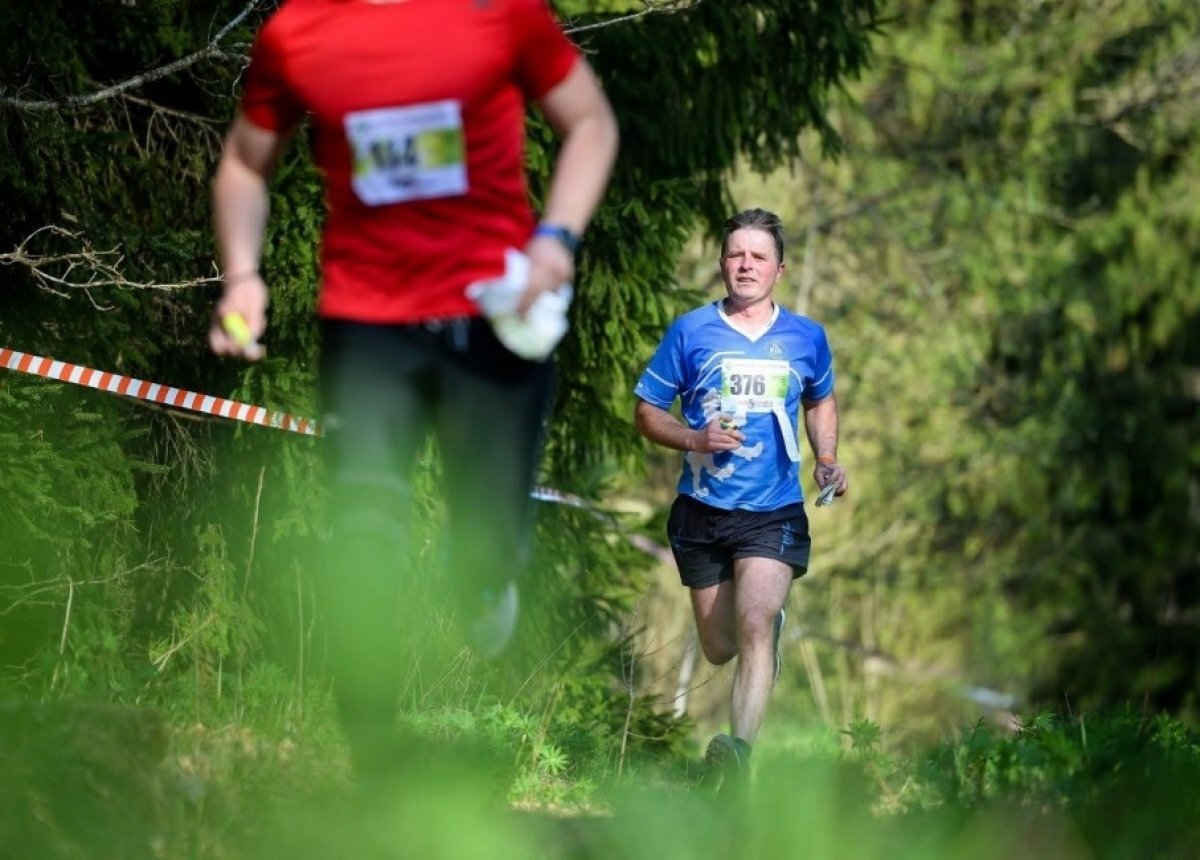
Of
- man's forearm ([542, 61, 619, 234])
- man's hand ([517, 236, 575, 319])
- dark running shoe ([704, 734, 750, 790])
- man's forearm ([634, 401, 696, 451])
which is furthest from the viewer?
man's forearm ([634, 401, 696, 451])

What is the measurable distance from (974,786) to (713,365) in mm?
2235

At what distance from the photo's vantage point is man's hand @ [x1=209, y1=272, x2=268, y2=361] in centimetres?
416

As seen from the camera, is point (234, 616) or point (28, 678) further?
point (234, 616)

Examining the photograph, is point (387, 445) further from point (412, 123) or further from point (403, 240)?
point (412, 123)

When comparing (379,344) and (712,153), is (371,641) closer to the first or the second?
(379,344)

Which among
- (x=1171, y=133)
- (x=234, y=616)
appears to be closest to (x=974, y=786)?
(x=234, y=616)

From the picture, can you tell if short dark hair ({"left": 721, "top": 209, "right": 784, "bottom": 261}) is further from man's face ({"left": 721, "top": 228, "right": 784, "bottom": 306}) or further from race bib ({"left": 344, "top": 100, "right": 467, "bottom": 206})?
race bib ({"left": 344, "top": 100, "right": 467, "bottom": 206})

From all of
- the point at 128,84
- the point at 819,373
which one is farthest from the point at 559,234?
the point at 128,84

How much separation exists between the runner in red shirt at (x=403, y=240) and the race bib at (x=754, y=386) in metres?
2.76

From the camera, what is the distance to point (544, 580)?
35.8 ft

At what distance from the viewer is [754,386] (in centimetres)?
712

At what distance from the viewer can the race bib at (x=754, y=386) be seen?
7.11 metres

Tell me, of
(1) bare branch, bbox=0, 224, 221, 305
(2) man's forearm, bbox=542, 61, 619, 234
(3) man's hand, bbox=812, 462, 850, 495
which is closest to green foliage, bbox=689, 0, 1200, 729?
(1) bare branch, bbox=0, 224, 221, 305

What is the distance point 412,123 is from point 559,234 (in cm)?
36
